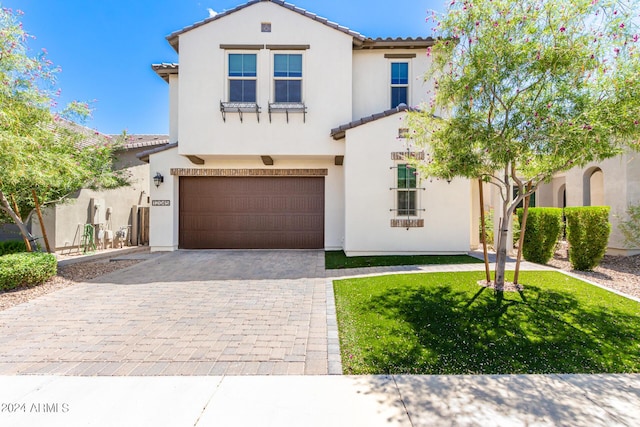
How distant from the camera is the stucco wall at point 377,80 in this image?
35.0 feet

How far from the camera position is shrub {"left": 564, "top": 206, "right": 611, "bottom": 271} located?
7.75 metres

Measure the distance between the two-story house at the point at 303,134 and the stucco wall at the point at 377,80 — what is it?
0.12ft

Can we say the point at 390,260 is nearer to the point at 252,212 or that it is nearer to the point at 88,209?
the point at 252,212

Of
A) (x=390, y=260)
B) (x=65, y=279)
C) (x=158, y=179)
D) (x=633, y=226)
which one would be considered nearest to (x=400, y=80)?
(x=390, y=260)

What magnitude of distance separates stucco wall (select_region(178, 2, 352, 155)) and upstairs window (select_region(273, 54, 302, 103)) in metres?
0.18

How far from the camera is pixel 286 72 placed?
10.0m

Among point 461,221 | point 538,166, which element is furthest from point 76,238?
point 538,166

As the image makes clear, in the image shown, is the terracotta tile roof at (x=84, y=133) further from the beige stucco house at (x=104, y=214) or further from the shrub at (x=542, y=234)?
the shrub at (x=542, y=234)

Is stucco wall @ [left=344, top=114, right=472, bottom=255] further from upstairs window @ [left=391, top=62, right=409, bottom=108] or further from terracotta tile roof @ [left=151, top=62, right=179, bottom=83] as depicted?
terracotta tile roof @ [left=151, top=62, right=179, bottom=83]

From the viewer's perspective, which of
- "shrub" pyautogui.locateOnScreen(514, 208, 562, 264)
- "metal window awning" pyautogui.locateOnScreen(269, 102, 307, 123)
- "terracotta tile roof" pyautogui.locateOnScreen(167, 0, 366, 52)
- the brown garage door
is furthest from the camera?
the brown garage door

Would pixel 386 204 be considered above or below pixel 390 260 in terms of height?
above

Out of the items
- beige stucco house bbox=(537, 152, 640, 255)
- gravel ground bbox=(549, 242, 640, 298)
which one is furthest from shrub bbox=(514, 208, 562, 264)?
beige stucco house bbox=(537, 152, 640, 255)

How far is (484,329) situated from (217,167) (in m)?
10.1

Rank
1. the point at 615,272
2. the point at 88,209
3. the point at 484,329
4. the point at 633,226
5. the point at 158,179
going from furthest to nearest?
the point at 88,209
the point at 158,179
the point at 633,226
the point at 615,272
the point at 484,329
